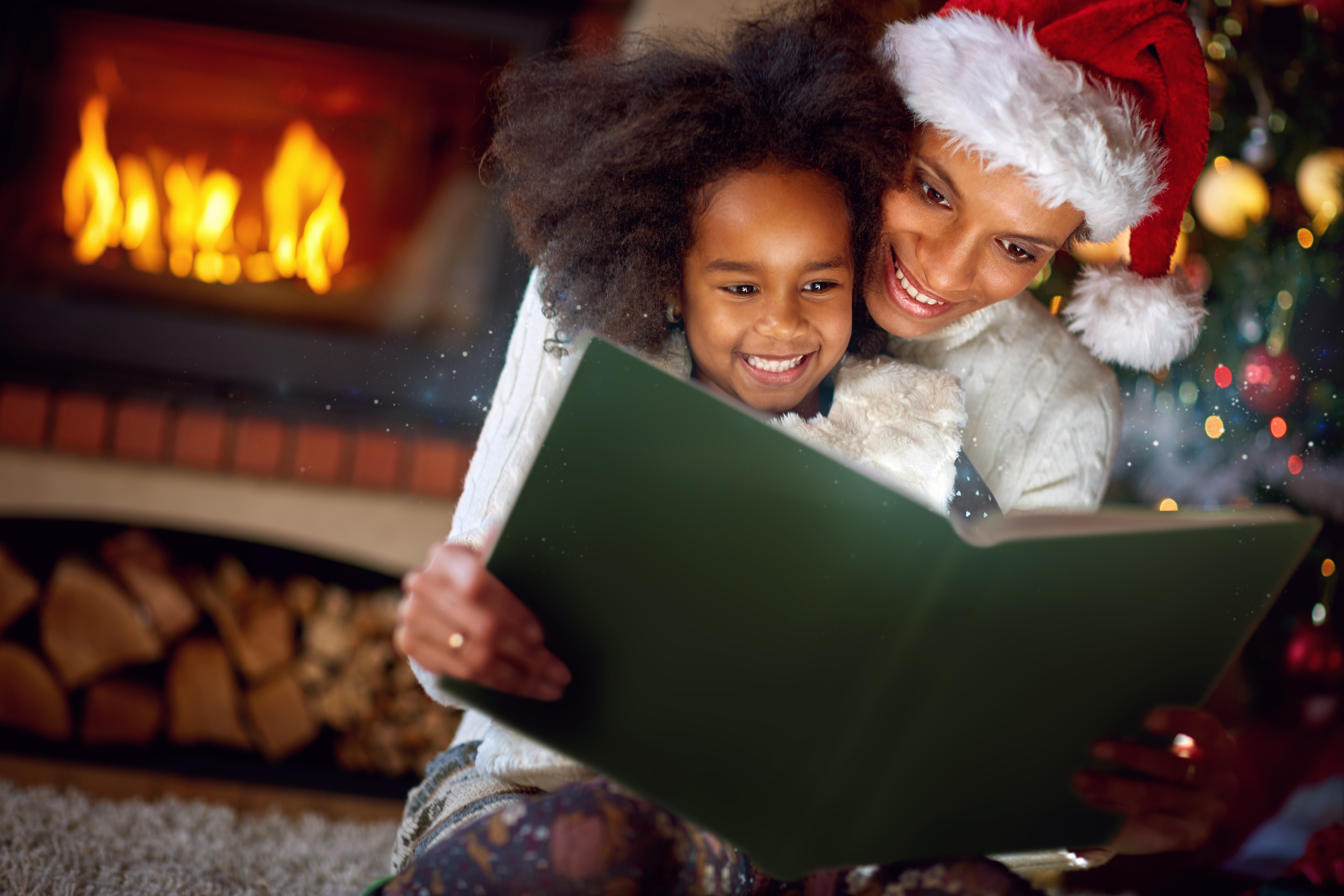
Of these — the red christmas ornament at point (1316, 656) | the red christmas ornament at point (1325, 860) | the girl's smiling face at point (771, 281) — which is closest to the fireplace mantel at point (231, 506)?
the girl's smiling face at point (771, 281)

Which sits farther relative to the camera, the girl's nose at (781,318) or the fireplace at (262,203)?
the fireplace at (262,203)

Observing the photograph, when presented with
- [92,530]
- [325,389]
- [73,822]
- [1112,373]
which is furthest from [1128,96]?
[92,530]

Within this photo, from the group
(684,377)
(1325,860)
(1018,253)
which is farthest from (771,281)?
(1325,860)

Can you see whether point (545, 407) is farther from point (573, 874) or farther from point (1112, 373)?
point (1112, 373)

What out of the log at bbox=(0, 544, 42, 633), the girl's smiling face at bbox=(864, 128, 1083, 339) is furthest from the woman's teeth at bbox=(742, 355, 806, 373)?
the log at bbox=(0, 544, 42, 633)

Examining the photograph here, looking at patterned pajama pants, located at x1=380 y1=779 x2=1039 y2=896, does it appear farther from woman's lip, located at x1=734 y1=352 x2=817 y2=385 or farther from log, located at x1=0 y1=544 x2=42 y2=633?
log, located at x1=0 y1=544 x2=42 y2=633

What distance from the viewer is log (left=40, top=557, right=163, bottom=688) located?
1.48 m

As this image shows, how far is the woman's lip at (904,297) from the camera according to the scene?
2.97 feet

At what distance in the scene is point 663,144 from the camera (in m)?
0.84

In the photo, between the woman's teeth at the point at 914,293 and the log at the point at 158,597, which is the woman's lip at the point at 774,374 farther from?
the log at the point at 158,597

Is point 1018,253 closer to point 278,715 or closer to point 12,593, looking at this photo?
point 278,715

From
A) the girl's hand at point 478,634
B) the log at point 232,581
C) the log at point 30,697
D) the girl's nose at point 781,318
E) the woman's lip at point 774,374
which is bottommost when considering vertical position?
the log at point 30,697

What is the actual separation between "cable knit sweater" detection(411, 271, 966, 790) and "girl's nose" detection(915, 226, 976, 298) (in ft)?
0.28

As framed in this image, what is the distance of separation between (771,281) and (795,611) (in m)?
0.36
